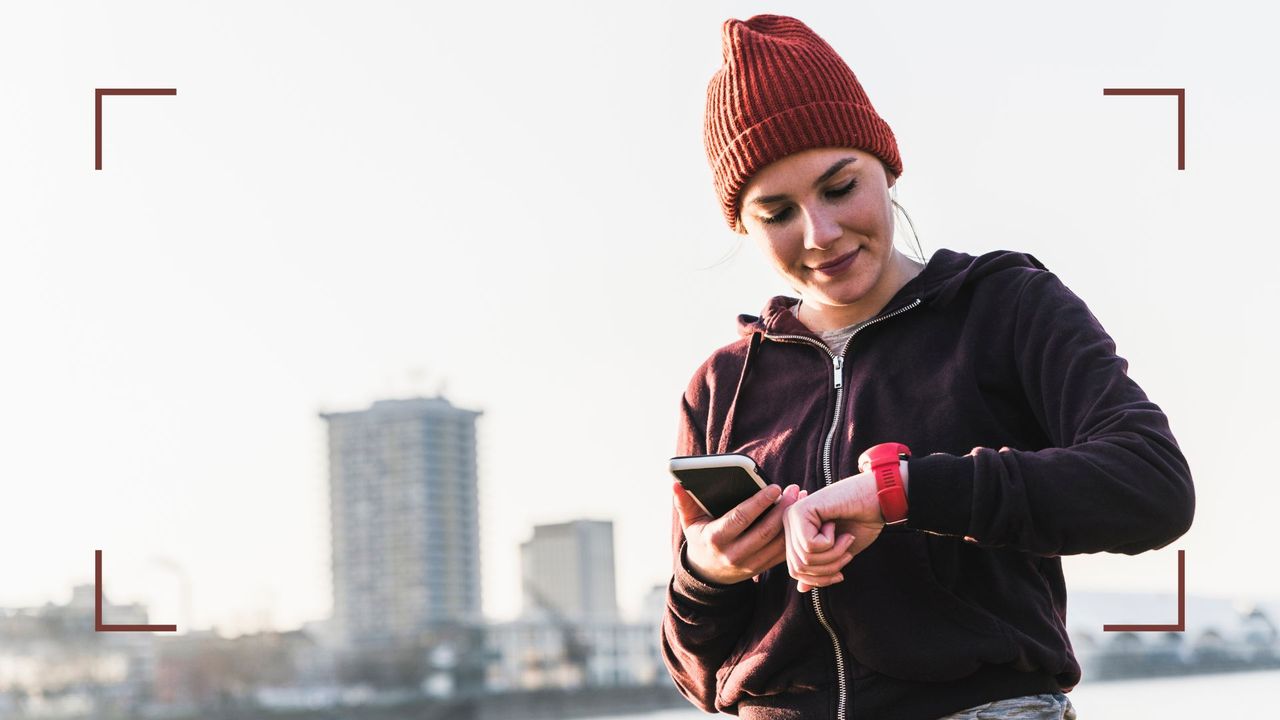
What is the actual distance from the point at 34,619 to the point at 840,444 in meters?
66.0

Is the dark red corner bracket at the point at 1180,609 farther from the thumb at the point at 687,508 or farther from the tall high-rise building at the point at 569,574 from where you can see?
the tall high-rise building at the point at 569,574

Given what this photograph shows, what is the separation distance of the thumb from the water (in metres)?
22.4

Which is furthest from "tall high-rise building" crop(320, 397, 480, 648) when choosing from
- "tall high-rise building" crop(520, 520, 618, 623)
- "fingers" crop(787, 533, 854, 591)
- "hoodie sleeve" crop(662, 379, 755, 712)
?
"fingers" crop(787, 533, 854, 591)

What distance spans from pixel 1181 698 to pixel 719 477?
45545 mm

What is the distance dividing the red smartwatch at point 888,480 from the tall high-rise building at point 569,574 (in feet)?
236

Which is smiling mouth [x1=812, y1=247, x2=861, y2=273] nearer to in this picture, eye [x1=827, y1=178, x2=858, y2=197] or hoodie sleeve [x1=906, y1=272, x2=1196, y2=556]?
eye [x1=827, y1=178, x2=858, y2=197]

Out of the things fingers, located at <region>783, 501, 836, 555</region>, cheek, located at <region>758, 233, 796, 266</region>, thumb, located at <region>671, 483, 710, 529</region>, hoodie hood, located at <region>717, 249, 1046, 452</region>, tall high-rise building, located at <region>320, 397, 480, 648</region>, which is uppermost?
tall high-rise building, located at <region>320, 397, 480, 648</region>


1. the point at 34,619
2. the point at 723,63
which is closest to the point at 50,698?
the point at 34,619

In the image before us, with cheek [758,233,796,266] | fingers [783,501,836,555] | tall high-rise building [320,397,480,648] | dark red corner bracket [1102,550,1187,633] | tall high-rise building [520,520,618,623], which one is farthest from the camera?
tall high-rise building [320,397,480,648]

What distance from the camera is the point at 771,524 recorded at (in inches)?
76.1

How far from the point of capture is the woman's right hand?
76.1 inches

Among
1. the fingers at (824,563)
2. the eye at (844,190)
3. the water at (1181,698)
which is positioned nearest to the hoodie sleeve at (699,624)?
the fingers at (824,563)

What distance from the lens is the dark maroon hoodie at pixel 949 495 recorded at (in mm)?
1830

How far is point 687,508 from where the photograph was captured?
6.88ft
